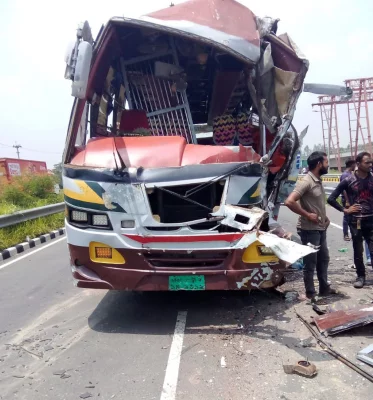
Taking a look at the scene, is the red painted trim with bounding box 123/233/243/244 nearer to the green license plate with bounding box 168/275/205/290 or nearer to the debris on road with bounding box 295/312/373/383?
the green license plate with bounding box 168/275/205/290

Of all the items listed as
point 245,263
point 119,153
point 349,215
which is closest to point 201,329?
point 245,263

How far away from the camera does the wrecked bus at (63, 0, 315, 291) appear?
3.87 meters

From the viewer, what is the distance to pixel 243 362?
3307 millimetres

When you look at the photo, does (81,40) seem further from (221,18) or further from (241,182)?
(241,182)

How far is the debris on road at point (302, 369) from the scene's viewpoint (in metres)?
3.04

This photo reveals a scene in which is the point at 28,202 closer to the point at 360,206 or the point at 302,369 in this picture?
the point at 360,206

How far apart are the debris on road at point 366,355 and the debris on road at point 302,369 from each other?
1.26ft

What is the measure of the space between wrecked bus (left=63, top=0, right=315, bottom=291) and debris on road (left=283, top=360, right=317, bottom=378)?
2.86ft

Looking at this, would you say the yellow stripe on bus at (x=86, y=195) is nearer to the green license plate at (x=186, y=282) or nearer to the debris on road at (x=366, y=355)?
the green license plate at (x=186, y=282)

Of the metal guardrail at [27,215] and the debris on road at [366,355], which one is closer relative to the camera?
the debris on road at [366,355]

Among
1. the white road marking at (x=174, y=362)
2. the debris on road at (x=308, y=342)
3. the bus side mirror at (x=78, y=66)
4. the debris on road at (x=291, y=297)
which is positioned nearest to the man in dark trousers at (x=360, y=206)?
the debris on road at (x=291, y=297)

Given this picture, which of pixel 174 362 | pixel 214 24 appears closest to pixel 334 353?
pixel 174 362

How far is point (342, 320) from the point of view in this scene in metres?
3.79

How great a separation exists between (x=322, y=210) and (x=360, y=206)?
2.19 feet
